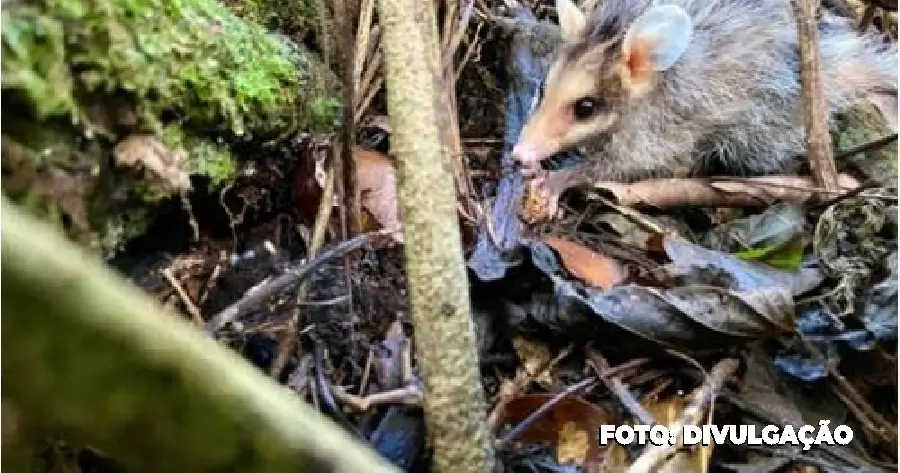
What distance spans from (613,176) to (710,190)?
0.35 m

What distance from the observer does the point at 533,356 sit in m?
1.91

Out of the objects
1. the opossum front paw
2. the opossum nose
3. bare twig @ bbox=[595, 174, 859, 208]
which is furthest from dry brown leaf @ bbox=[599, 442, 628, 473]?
the opossum nose

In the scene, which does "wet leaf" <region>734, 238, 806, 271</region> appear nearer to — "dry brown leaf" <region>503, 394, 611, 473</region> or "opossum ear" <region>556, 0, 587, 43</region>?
"dry brown leaf" <region>503, 394, 611, 473</region>

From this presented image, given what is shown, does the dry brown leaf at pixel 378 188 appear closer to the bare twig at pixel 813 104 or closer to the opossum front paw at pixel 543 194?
the opossum front paw at pixel 543 194

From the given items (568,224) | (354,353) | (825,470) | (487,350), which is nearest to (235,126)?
(354,353)

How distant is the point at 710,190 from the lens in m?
2.45

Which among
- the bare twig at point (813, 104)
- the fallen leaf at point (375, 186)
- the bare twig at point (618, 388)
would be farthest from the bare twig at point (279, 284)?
the bare twig at point (813, 104)

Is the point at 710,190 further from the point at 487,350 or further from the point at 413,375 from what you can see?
the point at 413,375

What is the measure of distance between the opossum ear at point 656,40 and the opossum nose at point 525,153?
1.19ft

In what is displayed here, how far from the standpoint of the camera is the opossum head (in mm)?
2717

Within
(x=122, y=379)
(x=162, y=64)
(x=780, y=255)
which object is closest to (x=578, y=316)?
(x=780, y=255)

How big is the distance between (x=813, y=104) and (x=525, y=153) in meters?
0.61

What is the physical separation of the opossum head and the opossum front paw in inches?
5.0

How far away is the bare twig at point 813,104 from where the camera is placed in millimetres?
2305
